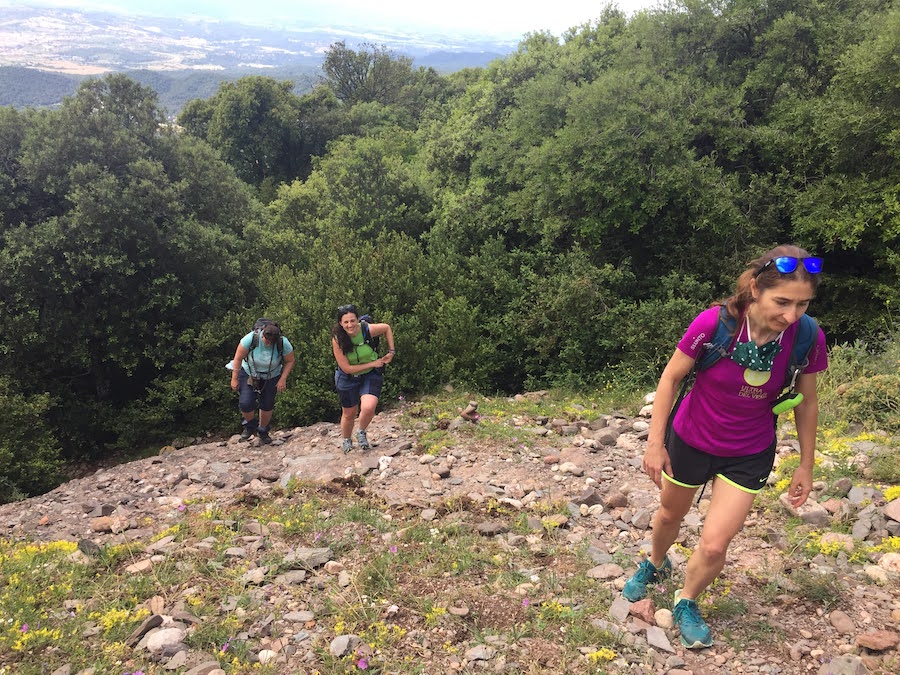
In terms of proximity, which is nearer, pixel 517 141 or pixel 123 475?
pixel 123 475

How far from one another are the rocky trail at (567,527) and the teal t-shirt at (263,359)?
118 centimetres

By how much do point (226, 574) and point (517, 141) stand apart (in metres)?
15.4

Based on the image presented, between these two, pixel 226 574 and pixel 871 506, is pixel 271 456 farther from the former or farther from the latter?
pixel 871 506

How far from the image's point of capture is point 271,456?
771 cm

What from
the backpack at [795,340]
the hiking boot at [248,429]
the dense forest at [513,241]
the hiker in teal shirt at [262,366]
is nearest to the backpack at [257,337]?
the hiker in teal shirt at [262,366]

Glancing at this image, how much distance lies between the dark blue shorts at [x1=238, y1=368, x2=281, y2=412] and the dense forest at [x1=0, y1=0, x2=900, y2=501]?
8.41 feet

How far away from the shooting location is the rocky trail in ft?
10.1

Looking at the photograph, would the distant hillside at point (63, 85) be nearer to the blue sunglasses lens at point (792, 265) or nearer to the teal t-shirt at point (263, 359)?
the teal t-shirt at point (263, 359)

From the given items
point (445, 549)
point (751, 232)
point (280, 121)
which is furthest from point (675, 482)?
point (280, 121)

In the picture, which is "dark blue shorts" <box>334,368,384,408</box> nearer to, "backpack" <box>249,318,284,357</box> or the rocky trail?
the rocky trail

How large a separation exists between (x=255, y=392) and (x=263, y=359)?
0.79 m

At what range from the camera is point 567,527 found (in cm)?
457

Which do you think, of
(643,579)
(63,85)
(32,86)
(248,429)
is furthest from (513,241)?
(63,85)

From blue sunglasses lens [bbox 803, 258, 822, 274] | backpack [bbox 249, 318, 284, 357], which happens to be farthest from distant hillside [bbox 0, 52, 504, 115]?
blue sunglasses lens [bbox 803, 258, 822, 274]
